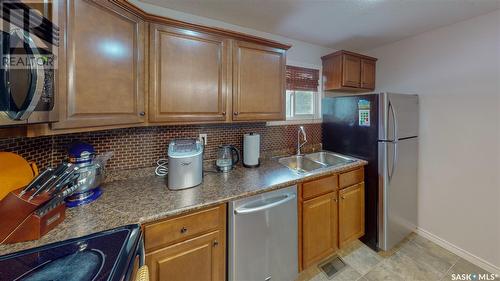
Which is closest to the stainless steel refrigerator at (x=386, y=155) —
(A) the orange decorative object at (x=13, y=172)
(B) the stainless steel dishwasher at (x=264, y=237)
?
(B) the stainless steel dishwasher at (x=264, y=237)

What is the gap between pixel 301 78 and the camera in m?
2.34

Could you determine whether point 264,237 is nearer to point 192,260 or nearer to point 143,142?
point 192,260

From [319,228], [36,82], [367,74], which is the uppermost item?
[367,74]

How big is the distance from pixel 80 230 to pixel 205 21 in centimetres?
183

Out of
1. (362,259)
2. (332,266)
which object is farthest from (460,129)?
(332,266)

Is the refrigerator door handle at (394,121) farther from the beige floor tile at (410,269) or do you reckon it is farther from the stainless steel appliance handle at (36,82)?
the stainless steel appliance handle at (36,82)

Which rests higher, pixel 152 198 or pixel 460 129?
pixel 460 129

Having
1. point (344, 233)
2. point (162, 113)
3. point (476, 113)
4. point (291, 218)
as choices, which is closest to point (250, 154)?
point (291, 218)

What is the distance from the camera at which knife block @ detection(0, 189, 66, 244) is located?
0.76m

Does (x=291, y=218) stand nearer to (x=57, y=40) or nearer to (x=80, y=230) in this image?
(x=80, y=230)

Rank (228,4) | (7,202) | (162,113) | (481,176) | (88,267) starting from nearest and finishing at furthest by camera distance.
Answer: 1. (88,267)
2. (7,202)
3. (162,113)
4. (228,4)
5. (481,176)

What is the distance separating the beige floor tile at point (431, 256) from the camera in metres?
1.73

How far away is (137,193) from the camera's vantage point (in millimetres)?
1216

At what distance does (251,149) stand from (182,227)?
3.01 ft
